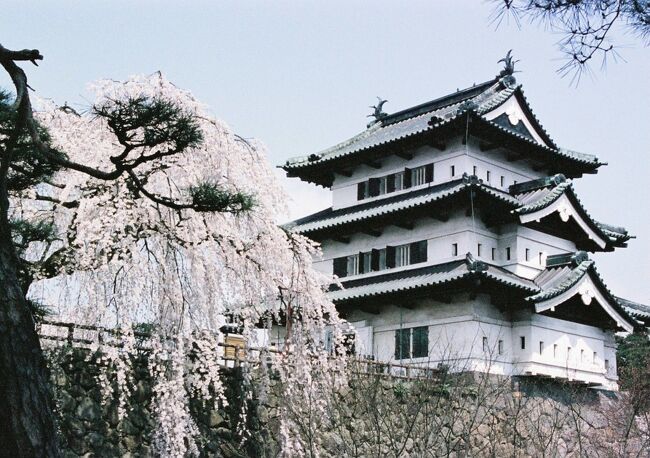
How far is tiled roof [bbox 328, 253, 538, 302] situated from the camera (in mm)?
20173

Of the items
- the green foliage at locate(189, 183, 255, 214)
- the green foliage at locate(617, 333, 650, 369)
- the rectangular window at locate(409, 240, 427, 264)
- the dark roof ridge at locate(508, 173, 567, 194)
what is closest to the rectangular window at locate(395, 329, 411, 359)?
the rectangular window at locate(409, 240, 427, 264)

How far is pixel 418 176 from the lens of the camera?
24125 mm

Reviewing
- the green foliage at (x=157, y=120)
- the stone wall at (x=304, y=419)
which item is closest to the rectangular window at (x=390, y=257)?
the stone wall at (x=304, y=419)

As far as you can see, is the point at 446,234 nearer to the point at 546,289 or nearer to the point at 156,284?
the point at 546,289

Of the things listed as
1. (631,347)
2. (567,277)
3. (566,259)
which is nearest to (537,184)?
(566,259)

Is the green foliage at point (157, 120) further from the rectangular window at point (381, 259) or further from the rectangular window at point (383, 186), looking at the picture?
the rectangular window at point (383, 186)

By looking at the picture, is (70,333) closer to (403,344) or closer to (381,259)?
(403,344)

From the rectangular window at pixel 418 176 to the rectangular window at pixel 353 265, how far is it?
2.81m

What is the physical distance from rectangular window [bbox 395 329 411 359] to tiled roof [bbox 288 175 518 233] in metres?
3.39

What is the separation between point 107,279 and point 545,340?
14307 millimetres

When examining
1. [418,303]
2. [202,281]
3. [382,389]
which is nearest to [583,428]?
[418,303]

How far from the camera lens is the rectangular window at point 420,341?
71.4 feet

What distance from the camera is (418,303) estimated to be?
73.0ft

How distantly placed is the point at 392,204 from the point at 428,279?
10.0 feet
